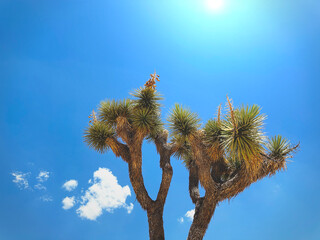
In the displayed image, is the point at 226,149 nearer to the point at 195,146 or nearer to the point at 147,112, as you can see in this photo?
the point at 195,146

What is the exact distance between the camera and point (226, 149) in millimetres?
7332

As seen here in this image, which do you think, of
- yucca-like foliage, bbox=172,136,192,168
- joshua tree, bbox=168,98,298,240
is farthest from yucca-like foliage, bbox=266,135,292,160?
yucca-like foliage, bbox=172,136,192,168

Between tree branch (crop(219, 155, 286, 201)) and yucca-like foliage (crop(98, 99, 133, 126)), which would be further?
yucca-like foliage (crop(98, 99, 133, 126))

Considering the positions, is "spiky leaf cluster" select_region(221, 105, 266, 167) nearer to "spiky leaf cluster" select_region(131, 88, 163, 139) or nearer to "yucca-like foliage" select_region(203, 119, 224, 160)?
"yucca-like foliage" select_region(203, 119, 224, 160)

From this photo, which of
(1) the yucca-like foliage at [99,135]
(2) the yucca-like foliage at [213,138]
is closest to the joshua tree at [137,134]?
(1) the yucca-like foliage at [99,135]

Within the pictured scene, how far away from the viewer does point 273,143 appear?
787 centimetres

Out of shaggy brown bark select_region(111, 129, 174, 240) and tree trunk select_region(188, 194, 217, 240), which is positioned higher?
shaggy brown bark select_region(111, 129, 174, 240)

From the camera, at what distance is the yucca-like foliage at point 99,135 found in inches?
350

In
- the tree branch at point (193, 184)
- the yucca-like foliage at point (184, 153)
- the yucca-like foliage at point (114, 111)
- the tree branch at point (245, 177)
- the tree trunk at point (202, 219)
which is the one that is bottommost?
the tree trunk at point (202, 219)

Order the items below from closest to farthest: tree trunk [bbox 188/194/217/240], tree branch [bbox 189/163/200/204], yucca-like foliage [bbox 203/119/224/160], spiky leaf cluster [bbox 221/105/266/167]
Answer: spiky leaf cluster [bbox 221/105/266/167]
tree trunk [bbox 188/194/217/240]
yucca-like foliage [bbox 203/119/224/160]
tree branch [bbox 189/163/200/204]

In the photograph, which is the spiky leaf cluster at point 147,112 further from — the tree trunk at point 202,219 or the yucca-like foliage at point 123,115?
the tree trunk at point 202,219

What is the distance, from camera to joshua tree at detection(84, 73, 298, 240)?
7.14m

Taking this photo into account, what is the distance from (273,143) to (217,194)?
2.45 m

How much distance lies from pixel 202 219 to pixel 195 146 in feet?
7.63
